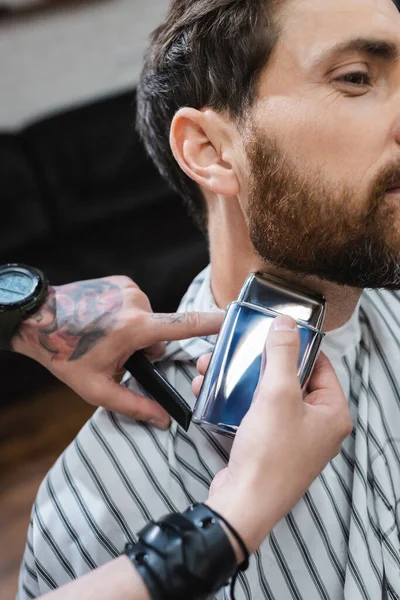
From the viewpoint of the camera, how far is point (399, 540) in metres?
1.17

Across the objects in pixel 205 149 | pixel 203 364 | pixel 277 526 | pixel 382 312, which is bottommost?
pixel 277 526

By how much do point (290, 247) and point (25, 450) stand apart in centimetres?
200

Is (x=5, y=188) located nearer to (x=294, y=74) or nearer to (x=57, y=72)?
(x=57, y=72)

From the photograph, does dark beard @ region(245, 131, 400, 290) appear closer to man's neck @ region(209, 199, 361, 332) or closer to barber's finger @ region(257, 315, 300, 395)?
man's neck @ region(209, 199, 361, 332)

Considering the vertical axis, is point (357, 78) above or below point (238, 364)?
above

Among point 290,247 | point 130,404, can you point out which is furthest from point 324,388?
point 130,404

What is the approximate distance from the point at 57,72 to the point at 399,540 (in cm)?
302

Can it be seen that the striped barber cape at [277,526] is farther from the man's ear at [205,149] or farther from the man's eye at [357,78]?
the man's eye at [357,78]

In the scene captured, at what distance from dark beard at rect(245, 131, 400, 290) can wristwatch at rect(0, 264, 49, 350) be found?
47cm

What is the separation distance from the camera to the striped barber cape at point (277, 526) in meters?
1.15

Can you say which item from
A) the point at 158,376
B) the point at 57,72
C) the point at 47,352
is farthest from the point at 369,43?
the point at 57,72

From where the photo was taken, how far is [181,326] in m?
1.24

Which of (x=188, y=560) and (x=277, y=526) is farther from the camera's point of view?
(x=277, y=526)

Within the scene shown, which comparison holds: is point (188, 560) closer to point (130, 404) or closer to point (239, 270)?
point (130, 404)
